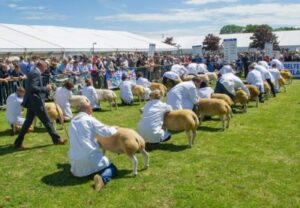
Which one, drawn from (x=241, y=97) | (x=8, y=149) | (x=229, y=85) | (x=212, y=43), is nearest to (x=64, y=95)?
(x=8, y=149)

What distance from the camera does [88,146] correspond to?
23.2 ft

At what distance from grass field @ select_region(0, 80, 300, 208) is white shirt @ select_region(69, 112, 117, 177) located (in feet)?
1.15

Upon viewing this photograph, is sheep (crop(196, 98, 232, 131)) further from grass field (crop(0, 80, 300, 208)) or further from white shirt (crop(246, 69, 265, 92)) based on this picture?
white shirt (crop(246, 69, 265, 92))

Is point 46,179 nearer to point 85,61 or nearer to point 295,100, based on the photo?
point 295,100

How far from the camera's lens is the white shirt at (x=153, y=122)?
9289 millimetres

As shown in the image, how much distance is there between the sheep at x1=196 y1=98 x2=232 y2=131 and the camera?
446 inches

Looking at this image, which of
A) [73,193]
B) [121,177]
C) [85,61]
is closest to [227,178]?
[121,177]

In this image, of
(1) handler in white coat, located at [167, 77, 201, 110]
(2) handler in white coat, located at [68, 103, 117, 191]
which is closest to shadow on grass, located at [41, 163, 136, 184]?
(2) handler in white coat, located at [68, 103, 117, 191]

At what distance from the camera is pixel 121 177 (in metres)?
7.51

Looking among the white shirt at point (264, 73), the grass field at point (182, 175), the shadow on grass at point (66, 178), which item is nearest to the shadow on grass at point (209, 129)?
the grass field at point (182, 175)

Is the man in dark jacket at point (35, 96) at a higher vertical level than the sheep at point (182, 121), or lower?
higher

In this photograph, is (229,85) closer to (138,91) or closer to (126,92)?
(138,91)

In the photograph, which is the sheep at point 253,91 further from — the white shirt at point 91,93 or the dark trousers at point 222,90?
the white shirt at point 91,93

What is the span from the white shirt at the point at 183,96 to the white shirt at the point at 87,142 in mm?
4428
